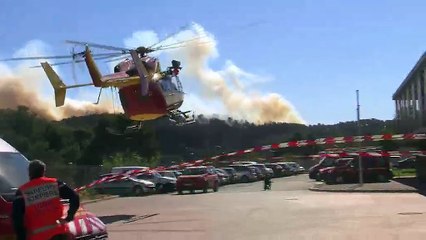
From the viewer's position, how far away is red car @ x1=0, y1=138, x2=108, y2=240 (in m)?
7.80

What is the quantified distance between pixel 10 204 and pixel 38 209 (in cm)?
65

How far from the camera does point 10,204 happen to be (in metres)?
7.93

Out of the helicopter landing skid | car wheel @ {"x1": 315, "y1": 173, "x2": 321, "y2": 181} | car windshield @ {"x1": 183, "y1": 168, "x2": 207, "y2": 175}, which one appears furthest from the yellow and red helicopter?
car wheel @ {"x1": 315, "y1": 173, "x2": 321, "y2": 181}

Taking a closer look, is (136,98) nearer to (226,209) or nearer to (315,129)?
(226,209)

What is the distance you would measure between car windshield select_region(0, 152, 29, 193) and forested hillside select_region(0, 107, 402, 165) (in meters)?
41.0

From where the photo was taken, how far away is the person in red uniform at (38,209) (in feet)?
24.2

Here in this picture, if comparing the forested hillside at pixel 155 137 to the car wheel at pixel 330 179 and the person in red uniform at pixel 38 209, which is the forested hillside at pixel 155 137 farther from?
the person in red uniform at pixel 38 209

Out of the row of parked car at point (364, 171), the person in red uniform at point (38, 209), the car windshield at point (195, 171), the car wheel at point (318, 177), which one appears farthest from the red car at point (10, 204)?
the car wheel at point (318, 177)

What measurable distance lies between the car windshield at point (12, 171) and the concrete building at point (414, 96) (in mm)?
44099

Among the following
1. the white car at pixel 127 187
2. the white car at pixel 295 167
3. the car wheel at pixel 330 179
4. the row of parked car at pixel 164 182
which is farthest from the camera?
the white car at pixel 295 167

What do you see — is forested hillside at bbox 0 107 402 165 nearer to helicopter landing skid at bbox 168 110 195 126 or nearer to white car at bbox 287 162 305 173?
white car at bbox 287 162 305 173

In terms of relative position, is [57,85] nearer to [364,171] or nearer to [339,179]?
[339,179]

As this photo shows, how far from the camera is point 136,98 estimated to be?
30500 millimetres

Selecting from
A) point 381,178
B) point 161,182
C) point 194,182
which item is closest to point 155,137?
point 161,182
